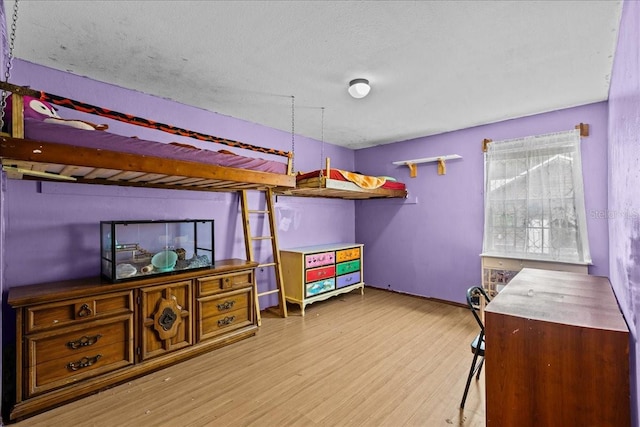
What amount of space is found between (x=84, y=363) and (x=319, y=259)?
2.55 metres

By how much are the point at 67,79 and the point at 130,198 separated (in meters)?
1.06

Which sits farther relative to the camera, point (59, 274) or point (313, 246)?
point (313, 246)

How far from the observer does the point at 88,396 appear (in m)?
2.06

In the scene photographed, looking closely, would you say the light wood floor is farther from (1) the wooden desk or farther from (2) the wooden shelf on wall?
(2) the wooden shelf on wall

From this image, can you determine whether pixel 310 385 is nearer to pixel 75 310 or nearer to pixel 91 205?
pixel 75 310

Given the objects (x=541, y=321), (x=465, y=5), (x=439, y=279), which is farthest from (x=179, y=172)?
(x=439, y=279)

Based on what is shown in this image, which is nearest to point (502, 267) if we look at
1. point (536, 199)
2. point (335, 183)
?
point (536, 199)

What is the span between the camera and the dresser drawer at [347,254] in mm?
4328

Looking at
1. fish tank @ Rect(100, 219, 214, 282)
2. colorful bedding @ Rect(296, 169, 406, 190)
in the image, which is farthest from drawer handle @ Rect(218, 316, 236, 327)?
colorful bedding @ Rect(296, 169, 406, 190)

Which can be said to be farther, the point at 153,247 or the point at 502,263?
the point at 502,263

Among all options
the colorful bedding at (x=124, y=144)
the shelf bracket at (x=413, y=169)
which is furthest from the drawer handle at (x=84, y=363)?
the shelf bracket at (x=413, y=169)

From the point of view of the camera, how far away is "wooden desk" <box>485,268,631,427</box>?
1198mm

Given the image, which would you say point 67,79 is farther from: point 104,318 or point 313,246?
point 313,246

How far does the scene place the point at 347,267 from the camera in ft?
14.7
